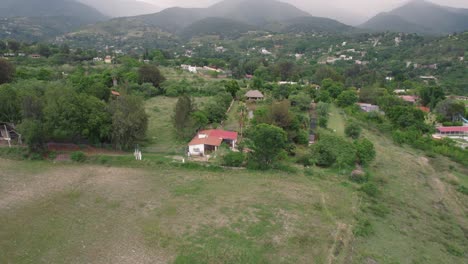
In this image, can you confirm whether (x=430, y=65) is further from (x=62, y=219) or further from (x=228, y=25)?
(x=228, y=25)

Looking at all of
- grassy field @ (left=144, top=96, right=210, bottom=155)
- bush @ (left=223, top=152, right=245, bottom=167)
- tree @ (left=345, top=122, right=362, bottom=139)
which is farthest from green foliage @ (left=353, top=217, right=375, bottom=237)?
tree @ (left=345, top=122, right=362, bottom=139)

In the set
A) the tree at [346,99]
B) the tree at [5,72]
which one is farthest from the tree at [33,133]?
the tree at [346,99]

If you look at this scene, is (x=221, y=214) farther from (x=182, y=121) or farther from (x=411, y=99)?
(x=411, y=99)

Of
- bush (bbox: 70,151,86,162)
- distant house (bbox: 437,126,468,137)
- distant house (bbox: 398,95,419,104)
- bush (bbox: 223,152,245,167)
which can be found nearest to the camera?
bush (bbox: 223,152,245,167)

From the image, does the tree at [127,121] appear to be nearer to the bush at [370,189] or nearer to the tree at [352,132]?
the bush at [370,189]

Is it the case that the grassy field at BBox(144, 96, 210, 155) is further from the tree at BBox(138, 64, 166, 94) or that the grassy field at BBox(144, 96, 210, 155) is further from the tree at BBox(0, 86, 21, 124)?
the tree at BBox(0, 86, 21, 124)

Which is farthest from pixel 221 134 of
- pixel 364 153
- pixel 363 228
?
pixel 363 228
